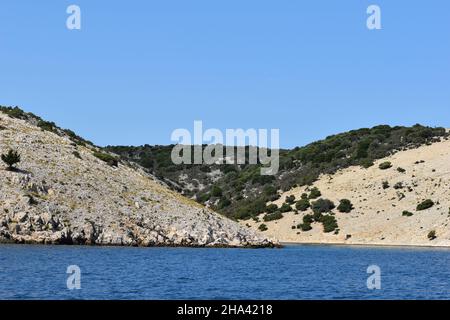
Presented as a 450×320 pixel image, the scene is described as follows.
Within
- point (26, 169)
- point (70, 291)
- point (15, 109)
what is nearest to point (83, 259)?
point (70, 291)

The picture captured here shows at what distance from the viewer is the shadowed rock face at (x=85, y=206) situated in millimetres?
85000

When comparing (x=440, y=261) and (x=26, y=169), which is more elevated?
(x=26, y=169)

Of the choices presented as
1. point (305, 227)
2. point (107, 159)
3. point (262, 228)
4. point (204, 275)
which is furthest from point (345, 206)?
point (204, 275)

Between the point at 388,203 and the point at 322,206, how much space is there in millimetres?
13483

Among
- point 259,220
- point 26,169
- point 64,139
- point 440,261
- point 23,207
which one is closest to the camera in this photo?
point 440,261

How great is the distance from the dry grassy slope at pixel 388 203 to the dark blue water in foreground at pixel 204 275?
4343cm

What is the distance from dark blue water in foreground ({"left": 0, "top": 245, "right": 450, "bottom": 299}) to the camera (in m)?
45.8

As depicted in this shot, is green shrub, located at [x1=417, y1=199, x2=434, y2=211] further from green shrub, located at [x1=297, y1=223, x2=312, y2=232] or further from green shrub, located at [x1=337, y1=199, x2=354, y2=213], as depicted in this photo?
green shrub, located at [x1=297, y1=223, x2=312, y2=232]

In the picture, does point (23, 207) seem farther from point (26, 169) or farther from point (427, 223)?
point (427, 223)

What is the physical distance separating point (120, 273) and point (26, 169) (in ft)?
148

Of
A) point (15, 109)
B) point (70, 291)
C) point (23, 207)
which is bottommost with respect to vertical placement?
point (70, 291)

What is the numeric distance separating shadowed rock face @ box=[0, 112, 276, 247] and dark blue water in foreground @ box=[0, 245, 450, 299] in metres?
7.71

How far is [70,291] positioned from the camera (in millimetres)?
43844

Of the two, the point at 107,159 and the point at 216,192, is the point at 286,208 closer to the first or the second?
the point at 216,192
